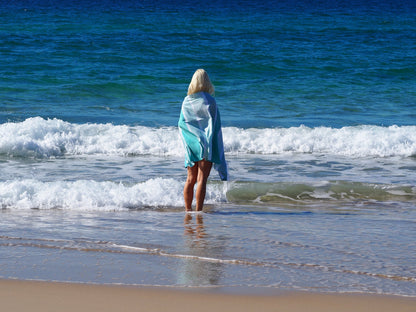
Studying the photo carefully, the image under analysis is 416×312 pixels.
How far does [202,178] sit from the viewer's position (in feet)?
22.5

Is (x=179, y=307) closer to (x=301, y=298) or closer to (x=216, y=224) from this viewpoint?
(x=301, y=298)

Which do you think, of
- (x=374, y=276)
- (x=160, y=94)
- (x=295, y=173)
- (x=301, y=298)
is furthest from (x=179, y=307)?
(x=160, y=94)

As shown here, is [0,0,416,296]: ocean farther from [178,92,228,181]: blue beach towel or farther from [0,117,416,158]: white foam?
[178,92,228,181]: blue beach towel

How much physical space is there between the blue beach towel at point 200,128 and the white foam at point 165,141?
4.15 m

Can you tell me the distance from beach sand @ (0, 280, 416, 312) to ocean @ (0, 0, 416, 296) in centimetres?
16

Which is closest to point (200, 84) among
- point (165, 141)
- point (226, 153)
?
point (226, 153)

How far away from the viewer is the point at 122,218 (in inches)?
259

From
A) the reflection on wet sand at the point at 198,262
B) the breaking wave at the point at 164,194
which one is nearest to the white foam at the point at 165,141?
the breaking wave at the point at 164,194

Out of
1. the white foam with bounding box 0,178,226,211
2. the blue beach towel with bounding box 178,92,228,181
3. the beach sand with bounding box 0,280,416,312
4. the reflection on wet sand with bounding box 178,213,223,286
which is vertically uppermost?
the blue beach towel with bounding box 178,92,228,181

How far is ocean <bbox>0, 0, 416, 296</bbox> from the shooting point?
482 cm

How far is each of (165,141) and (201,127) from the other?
4.76 m

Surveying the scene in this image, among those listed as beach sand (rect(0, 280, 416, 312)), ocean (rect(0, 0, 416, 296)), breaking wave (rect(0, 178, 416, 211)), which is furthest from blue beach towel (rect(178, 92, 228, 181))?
beach sand (rect(0, 280, 416, 312))

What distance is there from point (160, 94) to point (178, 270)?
40.0 feet

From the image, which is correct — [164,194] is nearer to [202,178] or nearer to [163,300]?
[202,178]
